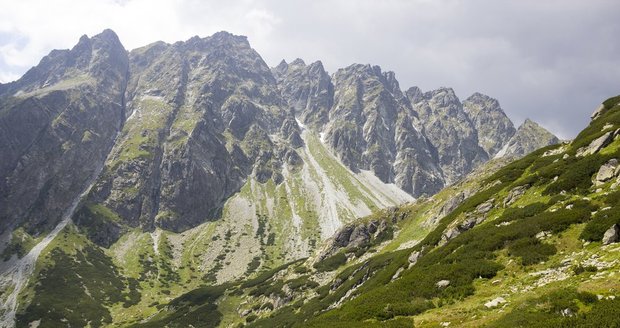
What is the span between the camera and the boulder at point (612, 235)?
24234 mm

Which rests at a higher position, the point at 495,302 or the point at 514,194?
the point at 514,194

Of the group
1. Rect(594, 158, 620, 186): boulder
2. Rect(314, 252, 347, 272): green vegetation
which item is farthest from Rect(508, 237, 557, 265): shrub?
Rect(314, 252, 347, 272): green vegetation

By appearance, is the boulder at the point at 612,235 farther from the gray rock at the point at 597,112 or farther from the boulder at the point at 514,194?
the gray rock at the point at 597,112

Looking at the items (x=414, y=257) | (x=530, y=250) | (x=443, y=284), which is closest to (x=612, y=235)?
(x=530, y=250)

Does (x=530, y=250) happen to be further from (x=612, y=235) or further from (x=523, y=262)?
(x=612, y=235)

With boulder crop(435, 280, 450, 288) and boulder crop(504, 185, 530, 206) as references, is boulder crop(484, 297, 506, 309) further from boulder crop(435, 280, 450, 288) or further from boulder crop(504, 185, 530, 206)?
boulder crop(504, 185, 530, 206)

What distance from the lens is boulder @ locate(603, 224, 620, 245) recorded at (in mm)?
24234

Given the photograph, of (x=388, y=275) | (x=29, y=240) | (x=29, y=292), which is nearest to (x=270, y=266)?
(x=29, y=292)

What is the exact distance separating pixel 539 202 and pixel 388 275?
18.5m

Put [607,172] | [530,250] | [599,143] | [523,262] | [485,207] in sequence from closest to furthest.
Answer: [523,262]
[530,250]
[607,172]
[599,143]
[485,207]

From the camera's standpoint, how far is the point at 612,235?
2438cm

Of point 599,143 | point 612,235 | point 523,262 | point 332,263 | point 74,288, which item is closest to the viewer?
point 612,235

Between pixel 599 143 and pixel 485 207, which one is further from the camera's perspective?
pixel 485 207

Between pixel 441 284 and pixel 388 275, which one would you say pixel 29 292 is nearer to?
pixel 388 275
